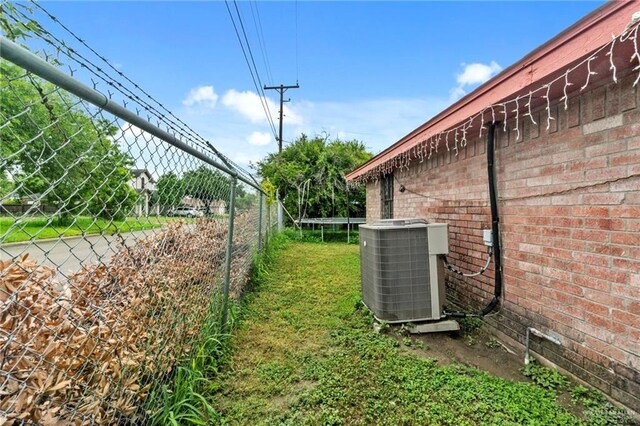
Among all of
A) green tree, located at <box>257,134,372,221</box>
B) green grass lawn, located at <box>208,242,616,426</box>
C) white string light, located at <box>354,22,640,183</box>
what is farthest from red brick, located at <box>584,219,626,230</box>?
green tree, located at <box>257,134,372,221</box>

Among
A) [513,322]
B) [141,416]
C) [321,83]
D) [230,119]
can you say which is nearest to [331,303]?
[513,322]

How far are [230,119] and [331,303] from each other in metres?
11.7

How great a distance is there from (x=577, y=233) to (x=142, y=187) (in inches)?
112

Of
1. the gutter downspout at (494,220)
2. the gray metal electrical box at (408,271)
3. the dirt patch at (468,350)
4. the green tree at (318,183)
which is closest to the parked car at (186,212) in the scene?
Answer: the gray metal electrical box at (408,271)

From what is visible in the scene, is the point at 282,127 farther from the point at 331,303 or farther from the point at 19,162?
the point at 19,162

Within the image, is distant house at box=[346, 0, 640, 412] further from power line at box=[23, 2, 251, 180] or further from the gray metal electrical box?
power line at box=[23, 2, 251, 180]

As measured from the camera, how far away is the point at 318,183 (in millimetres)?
13320

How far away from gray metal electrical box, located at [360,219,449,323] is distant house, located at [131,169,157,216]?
7.07 ft

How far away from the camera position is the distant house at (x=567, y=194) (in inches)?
73.0

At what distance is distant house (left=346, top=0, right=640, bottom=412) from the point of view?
186 cm

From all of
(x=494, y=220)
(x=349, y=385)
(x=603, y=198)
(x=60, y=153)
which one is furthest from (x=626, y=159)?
(x=60, y=153)

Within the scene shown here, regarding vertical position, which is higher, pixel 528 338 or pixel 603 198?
pixel 603 198

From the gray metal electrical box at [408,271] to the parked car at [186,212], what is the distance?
1.71 m

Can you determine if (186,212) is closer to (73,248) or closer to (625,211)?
(73,248)
